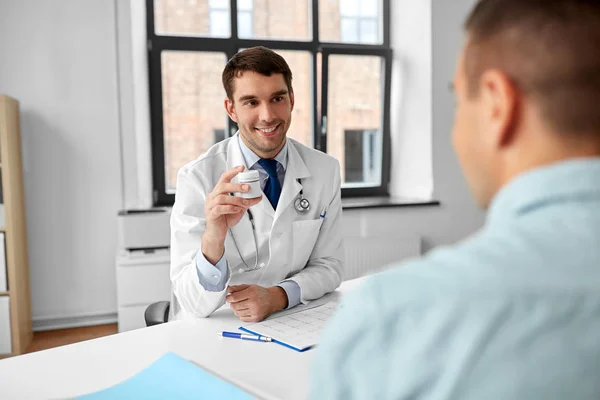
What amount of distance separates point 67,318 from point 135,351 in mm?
2761

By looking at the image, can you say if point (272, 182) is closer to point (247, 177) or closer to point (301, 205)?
point (301, 205)

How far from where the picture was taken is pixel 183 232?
1.75 m

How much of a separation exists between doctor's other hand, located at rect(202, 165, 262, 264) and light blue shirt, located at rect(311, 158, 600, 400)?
0.97m

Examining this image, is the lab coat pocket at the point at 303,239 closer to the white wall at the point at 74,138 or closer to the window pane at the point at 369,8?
the white wall at the point at 74,138

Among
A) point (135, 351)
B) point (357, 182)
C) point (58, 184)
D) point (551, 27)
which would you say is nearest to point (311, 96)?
point (357, 182)

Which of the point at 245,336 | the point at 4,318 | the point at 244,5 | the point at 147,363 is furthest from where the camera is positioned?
the point at 244,5

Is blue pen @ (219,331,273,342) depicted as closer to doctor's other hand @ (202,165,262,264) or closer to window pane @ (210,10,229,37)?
doctor's other hand @ (202,165,262,264)

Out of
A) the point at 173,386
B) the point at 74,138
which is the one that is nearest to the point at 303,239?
the point at 173,386

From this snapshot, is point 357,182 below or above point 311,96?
below

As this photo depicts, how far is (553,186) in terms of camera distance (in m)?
0.49

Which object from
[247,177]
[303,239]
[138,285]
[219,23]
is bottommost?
[138,285]

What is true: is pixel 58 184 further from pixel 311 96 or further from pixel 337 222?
pixel 337 222

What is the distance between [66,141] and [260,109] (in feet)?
7.35

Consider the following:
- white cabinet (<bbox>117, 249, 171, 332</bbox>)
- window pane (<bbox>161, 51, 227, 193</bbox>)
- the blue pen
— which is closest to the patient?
the blue pen
